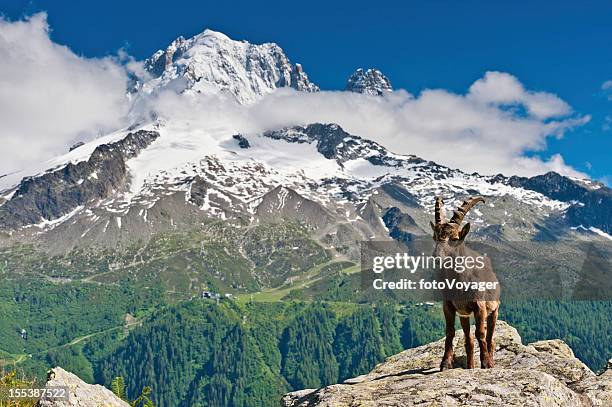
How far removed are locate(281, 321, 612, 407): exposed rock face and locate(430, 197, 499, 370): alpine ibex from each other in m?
0.84

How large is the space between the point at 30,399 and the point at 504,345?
13.2m

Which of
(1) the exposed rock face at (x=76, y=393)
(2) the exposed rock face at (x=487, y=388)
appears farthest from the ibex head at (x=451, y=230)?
(1) the exposed rock face at (x=76, y=393)

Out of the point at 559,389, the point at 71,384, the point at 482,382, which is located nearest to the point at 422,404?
the point at 482,382

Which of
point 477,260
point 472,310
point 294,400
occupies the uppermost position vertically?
point 477,260

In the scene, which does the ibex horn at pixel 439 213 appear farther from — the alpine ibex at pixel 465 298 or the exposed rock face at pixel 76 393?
the exposed rock face at pixel 76 393

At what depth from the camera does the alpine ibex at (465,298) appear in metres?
15.2

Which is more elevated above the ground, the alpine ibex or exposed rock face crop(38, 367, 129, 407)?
the alpine ibex

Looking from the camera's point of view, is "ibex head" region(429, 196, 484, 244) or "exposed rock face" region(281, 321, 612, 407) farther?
"ibex head" region(429, 196, 484, 244)

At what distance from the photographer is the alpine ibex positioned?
49.9 feet

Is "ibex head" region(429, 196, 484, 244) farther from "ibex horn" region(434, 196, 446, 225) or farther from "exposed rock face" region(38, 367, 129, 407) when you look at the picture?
"exposed rock face" region(38, 367, 129, 407)

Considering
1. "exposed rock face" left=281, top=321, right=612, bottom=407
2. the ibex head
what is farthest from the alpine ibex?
"exposed rock face" left=281, top=321, right=612, bottom=407

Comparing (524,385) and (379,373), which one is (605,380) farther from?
(379,373)

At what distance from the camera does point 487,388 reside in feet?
41.0

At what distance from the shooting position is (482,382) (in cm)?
1288
